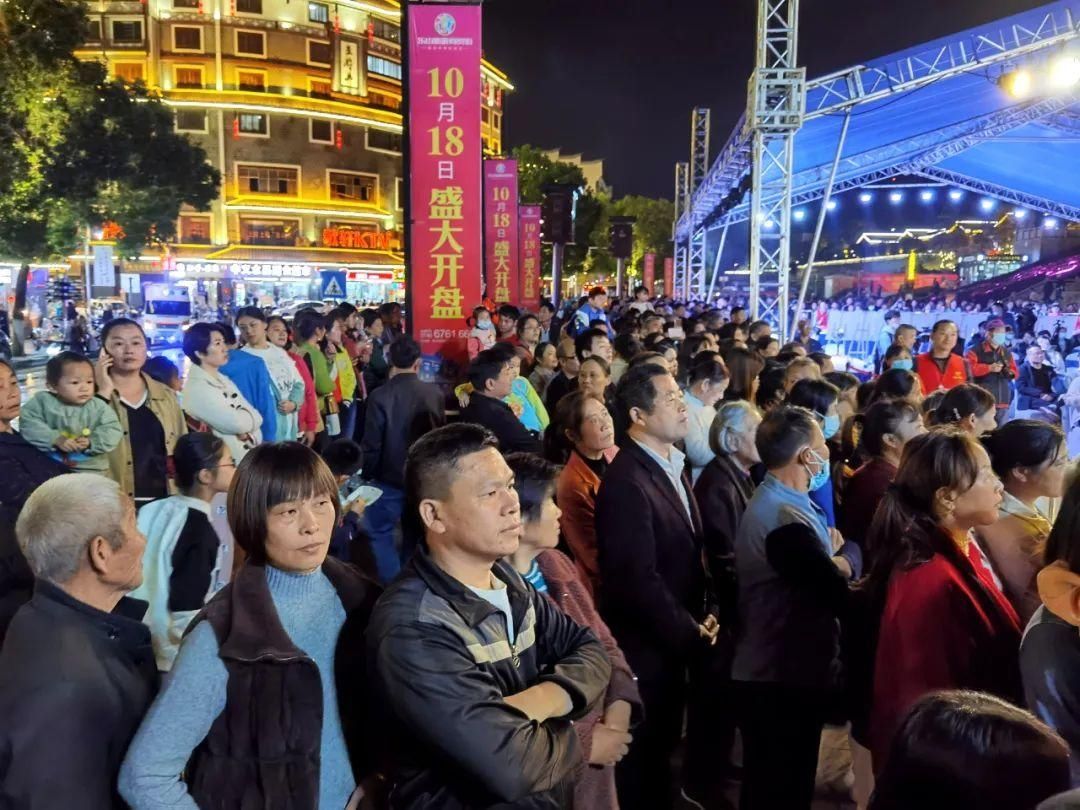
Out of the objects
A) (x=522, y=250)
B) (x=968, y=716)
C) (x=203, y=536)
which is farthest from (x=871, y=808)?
(x=522, y=250)

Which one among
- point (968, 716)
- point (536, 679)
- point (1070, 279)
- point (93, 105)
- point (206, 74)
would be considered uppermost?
point (206, 74)

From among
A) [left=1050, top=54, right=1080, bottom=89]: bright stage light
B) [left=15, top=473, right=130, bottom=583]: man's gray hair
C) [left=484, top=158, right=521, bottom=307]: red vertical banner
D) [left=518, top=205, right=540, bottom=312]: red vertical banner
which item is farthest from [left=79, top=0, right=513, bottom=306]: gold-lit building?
[left=15, top=473, right=130, bottom=583]: man's gray hair

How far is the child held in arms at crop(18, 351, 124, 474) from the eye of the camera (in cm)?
408

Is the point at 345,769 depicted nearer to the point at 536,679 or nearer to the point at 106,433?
the point at 536,679

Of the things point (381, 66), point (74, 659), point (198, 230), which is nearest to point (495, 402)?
point (74, 659)

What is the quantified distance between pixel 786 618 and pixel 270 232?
50127 mm

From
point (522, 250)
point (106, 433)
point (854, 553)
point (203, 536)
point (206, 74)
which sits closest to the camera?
point (203, 536)

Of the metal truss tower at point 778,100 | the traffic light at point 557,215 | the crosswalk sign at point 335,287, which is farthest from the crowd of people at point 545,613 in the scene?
the traffic light at point 557,215

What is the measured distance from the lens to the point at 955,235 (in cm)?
3303

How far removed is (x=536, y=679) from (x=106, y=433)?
3.22m

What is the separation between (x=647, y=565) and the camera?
3037 millimetres

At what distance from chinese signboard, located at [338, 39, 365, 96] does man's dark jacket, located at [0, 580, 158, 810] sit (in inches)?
2144

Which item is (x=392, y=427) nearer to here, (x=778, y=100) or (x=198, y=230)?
(x=778, y=100)

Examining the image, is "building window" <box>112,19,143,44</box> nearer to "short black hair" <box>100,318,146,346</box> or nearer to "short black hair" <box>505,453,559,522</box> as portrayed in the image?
"short black hair" <box>100,318,146,346</box>
